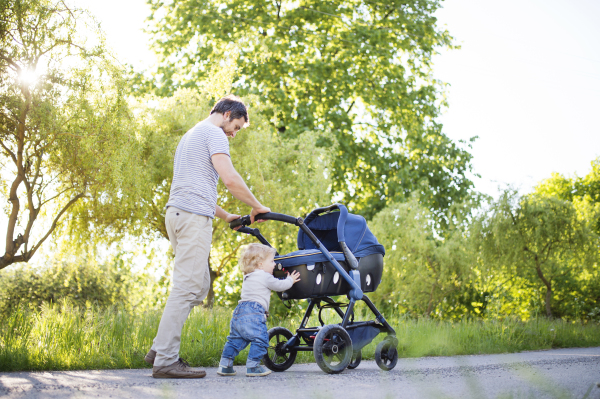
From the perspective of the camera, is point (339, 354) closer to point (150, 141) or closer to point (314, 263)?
point (314, 263)

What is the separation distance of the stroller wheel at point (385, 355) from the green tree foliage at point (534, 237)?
→ 5.14 metres

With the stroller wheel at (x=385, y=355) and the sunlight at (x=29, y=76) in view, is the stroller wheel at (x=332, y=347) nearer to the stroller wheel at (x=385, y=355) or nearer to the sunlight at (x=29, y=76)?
the stroller wheel at (x=385, y=355)

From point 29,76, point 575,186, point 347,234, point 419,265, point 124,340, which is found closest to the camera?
point 347,234

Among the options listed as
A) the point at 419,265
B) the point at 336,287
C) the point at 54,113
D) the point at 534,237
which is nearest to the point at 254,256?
the point at 336,287

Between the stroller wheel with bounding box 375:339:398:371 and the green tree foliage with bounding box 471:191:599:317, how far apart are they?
16.9 feet

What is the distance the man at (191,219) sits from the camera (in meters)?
3.87

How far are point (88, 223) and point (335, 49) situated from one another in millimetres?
9925

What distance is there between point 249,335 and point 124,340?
151 cm

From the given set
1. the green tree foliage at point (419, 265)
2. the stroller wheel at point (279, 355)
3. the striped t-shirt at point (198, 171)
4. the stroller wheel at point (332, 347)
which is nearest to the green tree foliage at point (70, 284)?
the stroller wheel at point (279, 355)

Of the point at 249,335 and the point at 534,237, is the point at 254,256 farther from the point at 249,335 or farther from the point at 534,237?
the point at 534,237

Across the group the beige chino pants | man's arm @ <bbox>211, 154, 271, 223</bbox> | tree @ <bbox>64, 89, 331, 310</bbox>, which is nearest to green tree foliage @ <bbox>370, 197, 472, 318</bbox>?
tree @ <bbox>64, 89, 331, 310</bbox>

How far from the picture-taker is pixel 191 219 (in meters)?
3.99

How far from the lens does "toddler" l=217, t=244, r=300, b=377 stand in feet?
13.3

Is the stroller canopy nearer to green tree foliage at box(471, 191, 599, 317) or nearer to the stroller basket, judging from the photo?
→ the stroller basket
